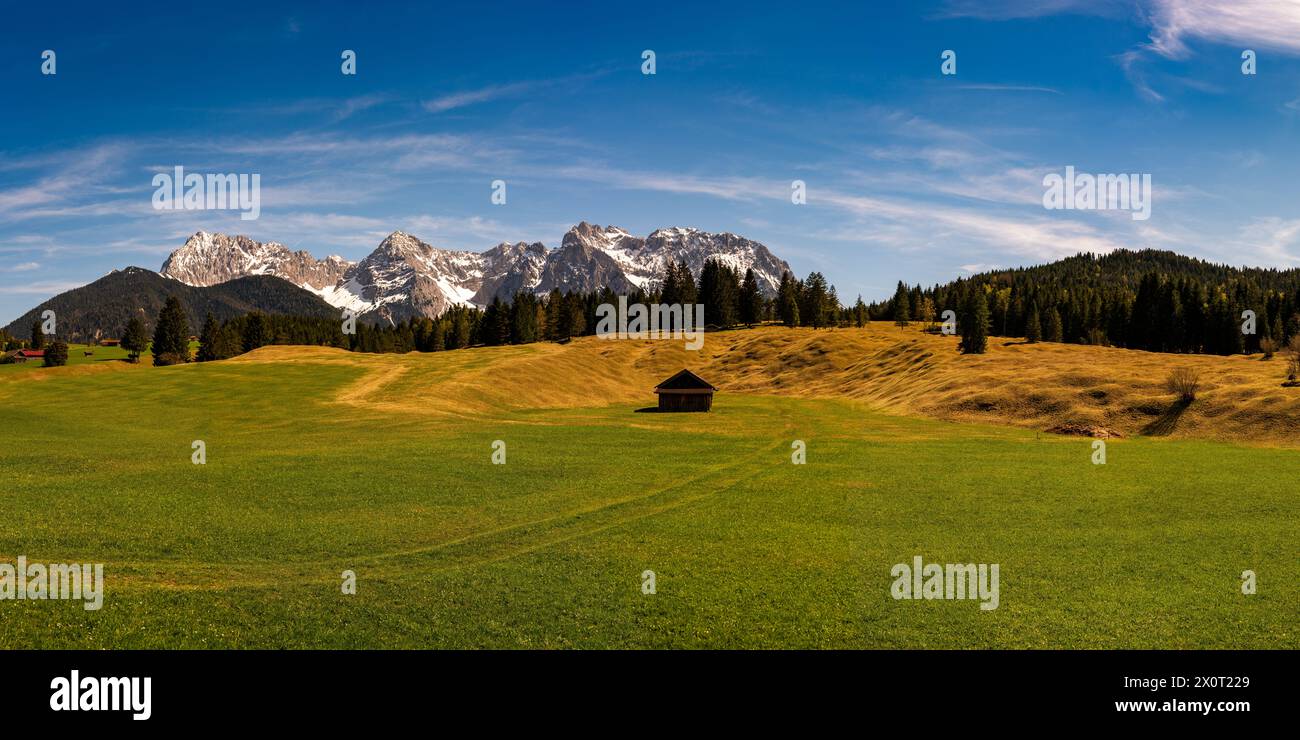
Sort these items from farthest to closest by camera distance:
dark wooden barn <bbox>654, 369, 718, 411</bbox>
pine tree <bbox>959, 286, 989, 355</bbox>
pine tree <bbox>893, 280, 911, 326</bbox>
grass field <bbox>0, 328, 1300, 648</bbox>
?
pine tree <bbox>893, 280, 911, 326</bbox> → pine tree <bbox>959, 286, 989, 355</bbox> → dark wooden barn <bbox>654, 369, 718, 411</bbox> → grass field <bbox>0, 328, 1300, 648</bbox>

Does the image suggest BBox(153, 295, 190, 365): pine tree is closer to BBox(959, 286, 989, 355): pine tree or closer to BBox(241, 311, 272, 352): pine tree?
BBox(241, 311, 272, 352): pine tree

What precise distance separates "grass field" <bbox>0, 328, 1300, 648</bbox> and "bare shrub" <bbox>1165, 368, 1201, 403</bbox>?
1788mm

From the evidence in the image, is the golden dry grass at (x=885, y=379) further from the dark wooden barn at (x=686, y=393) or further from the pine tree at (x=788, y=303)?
the dark wooden barn at (x=686, y=393)

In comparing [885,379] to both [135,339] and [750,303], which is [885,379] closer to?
[750,303]

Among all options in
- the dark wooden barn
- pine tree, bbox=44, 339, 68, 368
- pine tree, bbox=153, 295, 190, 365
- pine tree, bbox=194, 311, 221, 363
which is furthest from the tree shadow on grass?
pine tree, bbox=44, 339, 68, 368

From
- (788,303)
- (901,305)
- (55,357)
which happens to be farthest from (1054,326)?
(55,357)

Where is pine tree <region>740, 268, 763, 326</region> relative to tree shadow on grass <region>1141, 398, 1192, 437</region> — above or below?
above

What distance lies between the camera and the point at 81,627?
1828 cm

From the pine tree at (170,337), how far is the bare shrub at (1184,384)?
171299mm

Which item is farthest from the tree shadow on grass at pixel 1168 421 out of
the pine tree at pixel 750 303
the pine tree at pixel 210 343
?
the pine tree at pixel 210 343

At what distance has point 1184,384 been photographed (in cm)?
7056

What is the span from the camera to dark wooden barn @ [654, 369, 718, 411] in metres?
88.1

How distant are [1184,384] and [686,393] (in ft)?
176
